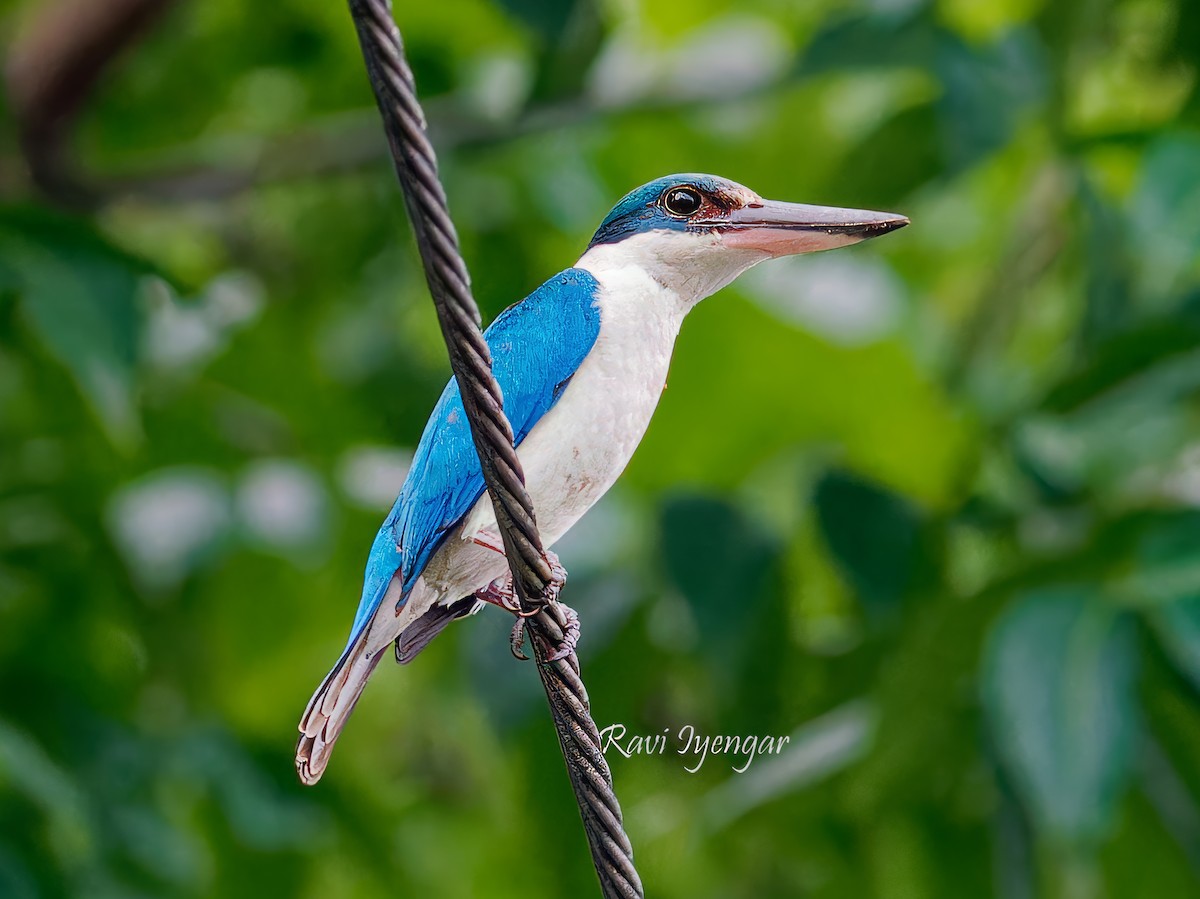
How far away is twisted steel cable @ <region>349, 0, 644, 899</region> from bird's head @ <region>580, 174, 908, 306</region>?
0.22 metres

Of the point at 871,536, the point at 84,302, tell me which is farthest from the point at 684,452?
the point at 84,302

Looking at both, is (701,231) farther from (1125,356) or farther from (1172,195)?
(1125,356)

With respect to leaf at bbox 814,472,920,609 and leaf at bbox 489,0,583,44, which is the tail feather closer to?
leaf at bbox 489,0,583,44

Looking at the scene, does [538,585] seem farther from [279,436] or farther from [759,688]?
[279,436]

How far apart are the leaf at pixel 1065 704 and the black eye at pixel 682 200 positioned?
1.29m

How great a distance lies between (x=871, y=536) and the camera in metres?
2.75

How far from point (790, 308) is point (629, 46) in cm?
68

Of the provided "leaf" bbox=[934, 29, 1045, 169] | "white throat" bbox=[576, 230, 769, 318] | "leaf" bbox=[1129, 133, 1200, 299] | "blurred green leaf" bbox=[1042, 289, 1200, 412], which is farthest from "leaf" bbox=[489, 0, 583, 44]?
"white throat" bbox=[576, 230, 769, 318]

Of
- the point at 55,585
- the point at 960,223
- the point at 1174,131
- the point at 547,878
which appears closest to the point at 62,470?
the point at 55,585

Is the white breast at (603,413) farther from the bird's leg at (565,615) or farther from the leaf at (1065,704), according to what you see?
the leaf at (1065,704)

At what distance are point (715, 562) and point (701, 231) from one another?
1571 mm

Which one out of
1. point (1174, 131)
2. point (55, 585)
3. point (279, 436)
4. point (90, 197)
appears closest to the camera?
point (1174, 131)

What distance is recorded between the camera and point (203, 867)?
12.0 ft

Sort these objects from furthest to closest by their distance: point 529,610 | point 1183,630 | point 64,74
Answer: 1. point 64,74
2. point 1183,630
3. point 529,610
